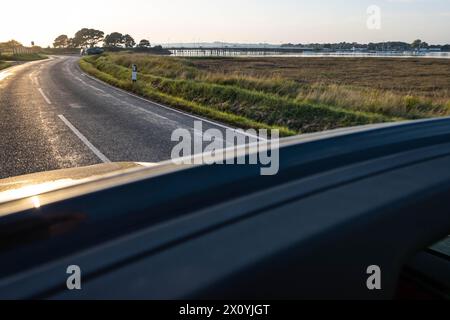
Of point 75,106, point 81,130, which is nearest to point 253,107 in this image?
point 81,130

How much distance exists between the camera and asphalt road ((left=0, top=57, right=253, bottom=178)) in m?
7.76

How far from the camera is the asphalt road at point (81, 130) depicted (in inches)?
305

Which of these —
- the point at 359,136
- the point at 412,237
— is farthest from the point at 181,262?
the point at 359,136

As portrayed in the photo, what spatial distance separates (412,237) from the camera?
1.29m

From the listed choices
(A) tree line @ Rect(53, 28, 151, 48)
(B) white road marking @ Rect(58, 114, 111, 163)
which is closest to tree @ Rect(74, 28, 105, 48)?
(A) tree line @ Rect(53, 28, 151, 48)

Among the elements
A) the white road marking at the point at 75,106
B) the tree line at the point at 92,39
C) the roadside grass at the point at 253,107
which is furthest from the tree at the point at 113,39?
the white road marking at the point at 75,106

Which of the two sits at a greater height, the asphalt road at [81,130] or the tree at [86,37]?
the tree at [86,37]

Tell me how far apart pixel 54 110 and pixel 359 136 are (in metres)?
13.8

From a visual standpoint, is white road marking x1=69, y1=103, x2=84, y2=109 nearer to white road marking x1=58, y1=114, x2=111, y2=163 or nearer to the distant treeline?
white road marking x1=58, y1=114, x2=111, y2=163

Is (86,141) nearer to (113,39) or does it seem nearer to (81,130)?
(81,130)

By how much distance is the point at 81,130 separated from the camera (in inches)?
415

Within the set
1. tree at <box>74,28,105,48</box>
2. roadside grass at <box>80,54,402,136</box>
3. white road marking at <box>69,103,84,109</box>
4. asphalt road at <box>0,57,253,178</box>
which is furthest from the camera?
tree at <box>74,28,105,48</box>

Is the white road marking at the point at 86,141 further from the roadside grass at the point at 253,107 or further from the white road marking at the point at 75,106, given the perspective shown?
the roadside grass at the point at 253,107

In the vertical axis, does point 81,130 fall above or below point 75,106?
below
